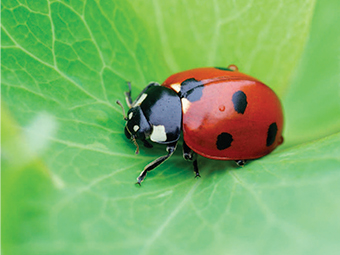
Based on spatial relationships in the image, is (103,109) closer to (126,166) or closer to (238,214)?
(126,166)

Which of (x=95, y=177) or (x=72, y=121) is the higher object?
(x=72, y=121)

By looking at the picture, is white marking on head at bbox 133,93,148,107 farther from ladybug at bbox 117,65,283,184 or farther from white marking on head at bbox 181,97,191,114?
white marking on head at bbox 181,97,191,114

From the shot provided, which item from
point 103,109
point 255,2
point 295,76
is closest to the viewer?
point 103,109

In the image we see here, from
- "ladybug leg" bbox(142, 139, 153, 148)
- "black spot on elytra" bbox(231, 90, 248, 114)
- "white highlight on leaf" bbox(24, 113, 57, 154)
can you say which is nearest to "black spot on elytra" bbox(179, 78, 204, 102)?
"black spot on elytra" bbox(231, 90, 248, 114)

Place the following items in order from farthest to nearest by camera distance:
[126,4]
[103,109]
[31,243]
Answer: [126,4]
[103,109]
[31,243]

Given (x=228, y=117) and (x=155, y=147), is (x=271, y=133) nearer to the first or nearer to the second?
(x=228, y=117)

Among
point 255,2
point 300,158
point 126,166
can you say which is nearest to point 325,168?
point 300,158

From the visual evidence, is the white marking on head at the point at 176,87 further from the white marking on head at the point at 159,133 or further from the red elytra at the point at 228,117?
the white marking on head at the point at 159,133

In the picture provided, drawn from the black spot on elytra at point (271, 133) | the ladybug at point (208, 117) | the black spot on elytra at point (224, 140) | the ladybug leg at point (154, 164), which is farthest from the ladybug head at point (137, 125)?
the black spot on elytra at point (271, 133)
